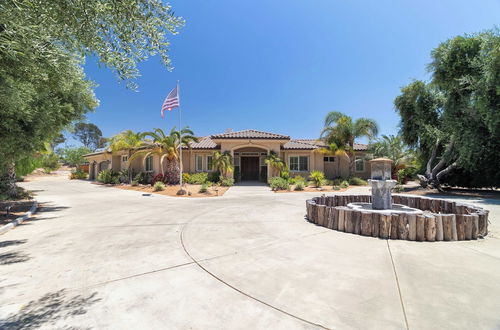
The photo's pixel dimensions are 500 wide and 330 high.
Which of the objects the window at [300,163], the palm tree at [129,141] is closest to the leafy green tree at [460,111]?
the window at [300,163]

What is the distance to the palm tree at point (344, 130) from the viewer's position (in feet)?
71.8

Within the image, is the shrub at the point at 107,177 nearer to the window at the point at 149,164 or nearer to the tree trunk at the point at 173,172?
the window at the point at 149,164

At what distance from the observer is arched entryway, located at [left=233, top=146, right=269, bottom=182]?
22.9m

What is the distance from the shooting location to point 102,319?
270cm

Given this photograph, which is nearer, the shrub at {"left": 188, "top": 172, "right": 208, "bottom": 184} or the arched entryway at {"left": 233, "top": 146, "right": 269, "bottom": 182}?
the shrub at {"left": 188, "top": 172, "right": 208, "bottom": 184}

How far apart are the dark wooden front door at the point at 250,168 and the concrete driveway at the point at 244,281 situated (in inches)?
688

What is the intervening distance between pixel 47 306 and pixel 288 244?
4.22 meters

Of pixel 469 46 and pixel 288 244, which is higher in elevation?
pixel 469 46

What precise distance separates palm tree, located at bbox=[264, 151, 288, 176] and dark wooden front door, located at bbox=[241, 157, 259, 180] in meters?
2.96

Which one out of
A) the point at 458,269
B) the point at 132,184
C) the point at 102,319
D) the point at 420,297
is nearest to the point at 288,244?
the point at 420,297

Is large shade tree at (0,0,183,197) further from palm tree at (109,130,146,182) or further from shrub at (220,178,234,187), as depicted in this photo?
palm tree at (109,130,146,182)

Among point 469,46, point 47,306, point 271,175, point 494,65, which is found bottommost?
point 47,306

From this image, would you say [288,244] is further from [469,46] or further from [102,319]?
[469,46]

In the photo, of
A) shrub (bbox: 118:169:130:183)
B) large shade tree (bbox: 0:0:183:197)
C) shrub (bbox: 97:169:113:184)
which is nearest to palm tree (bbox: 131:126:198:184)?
shrub (bbox: 118:169:130:183)
